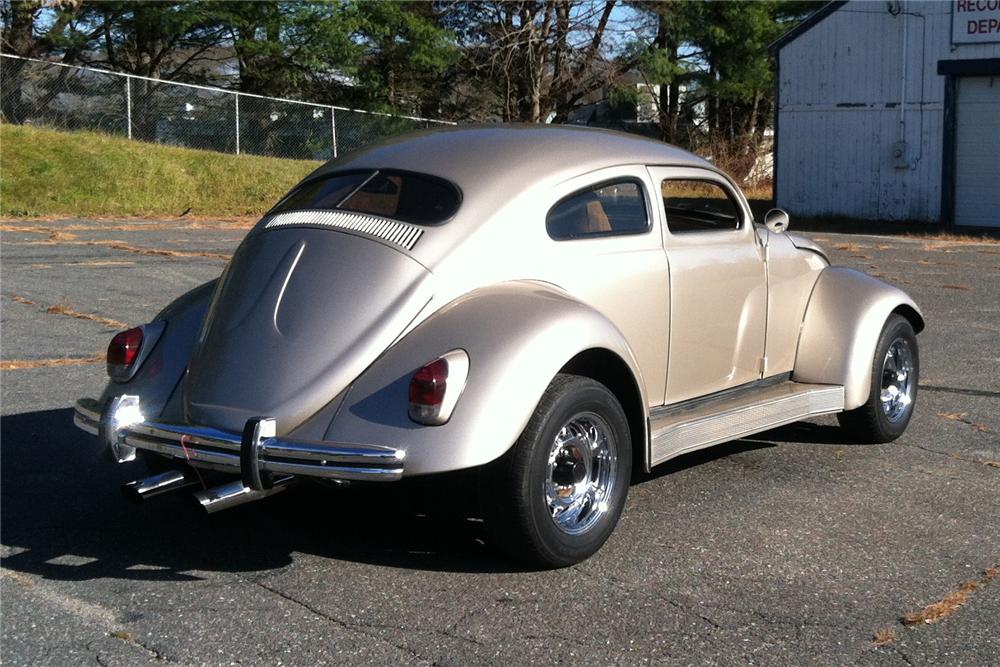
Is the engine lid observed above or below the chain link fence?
below

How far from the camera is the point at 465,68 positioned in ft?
123

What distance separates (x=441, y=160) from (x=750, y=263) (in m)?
1.82

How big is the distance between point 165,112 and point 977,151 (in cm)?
1764

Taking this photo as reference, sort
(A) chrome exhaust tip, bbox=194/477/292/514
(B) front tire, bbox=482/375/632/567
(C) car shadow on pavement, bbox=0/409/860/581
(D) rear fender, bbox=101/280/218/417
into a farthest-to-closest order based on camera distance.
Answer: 1. (D) rear fender, bbox=101/280/218/417
2. (C) car shadow on pavement, bbox=0/409/860/581
3. (B) front tire, bbox=482/375/632/567
4. (A) chrome exhaust tip, bbox=194/477/292/514

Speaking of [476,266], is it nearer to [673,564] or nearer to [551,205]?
[551,205]

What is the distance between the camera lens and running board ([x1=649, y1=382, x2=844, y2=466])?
541cm

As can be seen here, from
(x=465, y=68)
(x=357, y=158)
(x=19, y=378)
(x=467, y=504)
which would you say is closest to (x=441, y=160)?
(x=357, y=158)

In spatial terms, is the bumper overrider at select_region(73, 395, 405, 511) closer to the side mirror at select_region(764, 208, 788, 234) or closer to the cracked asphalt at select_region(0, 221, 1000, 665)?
the cracked asphalt at select_region(0, 221, 1000, 665)

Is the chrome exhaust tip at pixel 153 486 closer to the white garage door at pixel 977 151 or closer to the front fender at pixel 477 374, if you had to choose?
the front fender at pixel 477 374

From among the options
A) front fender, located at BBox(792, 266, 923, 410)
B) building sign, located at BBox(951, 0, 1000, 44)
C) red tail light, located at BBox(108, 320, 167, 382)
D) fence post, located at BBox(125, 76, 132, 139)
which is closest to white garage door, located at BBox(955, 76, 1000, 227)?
building sign, located at BBox(951, 0, 1000, 44)

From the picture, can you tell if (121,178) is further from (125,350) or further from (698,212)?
(125,350)

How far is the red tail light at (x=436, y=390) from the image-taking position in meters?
4.41

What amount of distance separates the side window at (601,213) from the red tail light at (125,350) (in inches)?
73.3

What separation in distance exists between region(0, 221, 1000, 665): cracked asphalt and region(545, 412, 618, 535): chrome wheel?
207 mm
